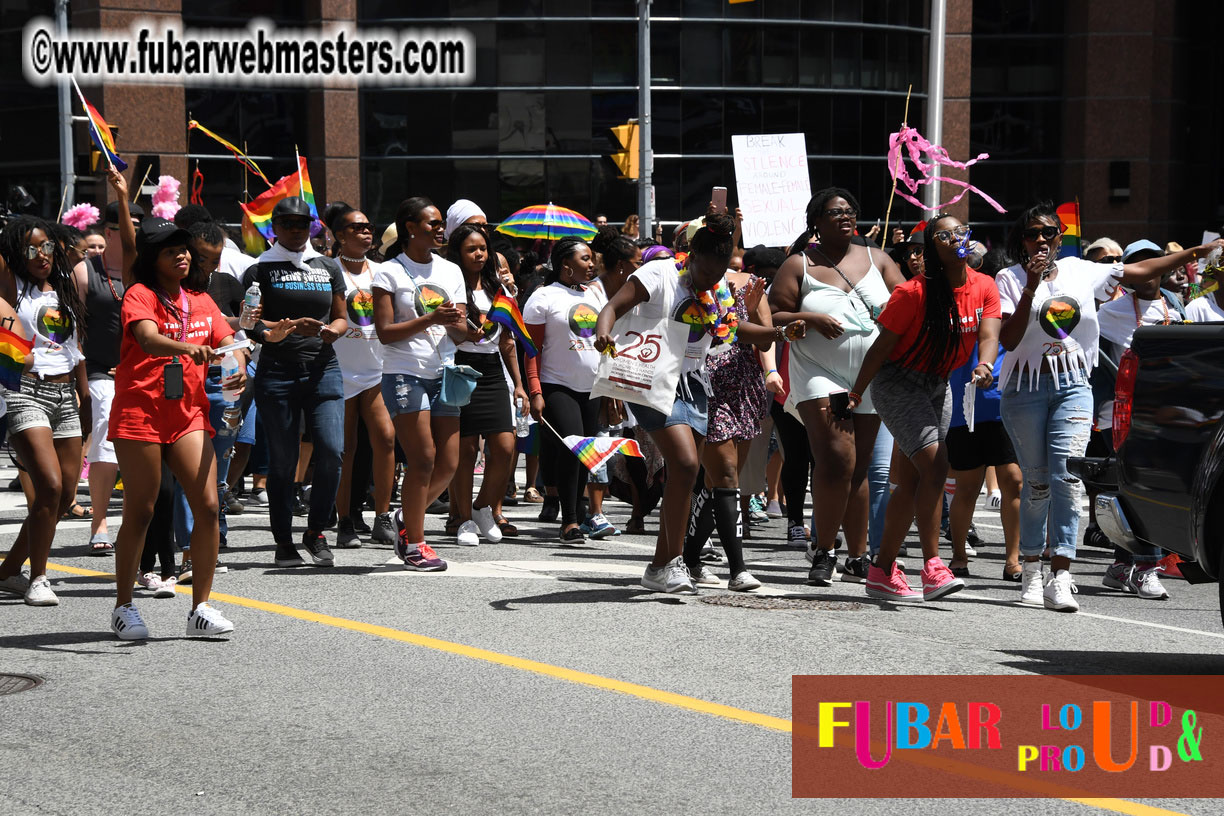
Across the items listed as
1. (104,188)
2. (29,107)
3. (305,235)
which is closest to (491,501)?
(305,235)

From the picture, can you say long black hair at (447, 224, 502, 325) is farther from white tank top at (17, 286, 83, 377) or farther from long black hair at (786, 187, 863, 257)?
white tank top at (17, 286, 83, 377)

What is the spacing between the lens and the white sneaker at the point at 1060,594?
826 centimetres

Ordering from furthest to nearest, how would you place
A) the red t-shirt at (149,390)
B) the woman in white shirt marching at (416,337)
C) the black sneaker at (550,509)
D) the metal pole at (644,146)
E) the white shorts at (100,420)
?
1. the metal pole at (644,146)
2. the black sneaker at (550,509)
3. the white shorts at (100,420)
4. the woman in white shirt marching at (416,337)
5. the red t-shirt at (149,390)

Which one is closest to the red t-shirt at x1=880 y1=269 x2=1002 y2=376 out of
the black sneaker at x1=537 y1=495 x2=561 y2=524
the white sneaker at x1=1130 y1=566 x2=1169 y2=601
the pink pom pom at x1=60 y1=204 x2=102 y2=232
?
the white sneaker at x1=1130 y1=566 x2=1169 y2=601

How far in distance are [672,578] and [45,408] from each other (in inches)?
126

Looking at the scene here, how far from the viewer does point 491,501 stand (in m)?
11.3

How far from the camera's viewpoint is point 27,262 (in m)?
8.33

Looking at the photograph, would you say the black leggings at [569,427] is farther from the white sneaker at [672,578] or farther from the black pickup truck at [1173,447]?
the black pickup truck at [1173,447]

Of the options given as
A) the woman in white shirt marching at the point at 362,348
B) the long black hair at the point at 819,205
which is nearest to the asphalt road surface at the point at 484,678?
the woman in white shirt marching at the point at 362,348

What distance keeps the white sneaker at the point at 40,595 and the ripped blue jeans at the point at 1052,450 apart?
191 inches

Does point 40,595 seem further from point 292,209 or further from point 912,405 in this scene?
point 912,405

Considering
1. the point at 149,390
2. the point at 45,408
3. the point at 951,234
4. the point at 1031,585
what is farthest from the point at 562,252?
the point at 149,390

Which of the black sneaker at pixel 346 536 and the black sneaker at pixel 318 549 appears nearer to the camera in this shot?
the black sneaker at pixel 318 549

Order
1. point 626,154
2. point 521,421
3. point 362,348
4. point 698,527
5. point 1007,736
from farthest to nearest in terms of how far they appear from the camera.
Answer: point 626,154, point 521,421, point 362,348, point 698,527, point 1007,736
